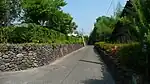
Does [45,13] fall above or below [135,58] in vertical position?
above

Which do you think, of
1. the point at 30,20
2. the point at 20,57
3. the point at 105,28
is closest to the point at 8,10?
the point at 20,57

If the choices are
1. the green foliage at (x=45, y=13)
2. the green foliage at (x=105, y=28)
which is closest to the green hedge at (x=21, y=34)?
the green foliage at (x=45, y=13)

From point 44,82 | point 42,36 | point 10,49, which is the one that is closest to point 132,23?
point 44,82

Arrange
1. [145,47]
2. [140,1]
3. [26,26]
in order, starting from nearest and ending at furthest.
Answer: [145,47]
[140,1]
[26,26]

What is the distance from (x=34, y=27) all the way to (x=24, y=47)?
3893mm

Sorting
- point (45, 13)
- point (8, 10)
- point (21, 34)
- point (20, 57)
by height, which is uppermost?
point (45, 13)

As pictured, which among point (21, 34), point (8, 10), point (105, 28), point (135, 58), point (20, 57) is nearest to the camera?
point (135, 58)

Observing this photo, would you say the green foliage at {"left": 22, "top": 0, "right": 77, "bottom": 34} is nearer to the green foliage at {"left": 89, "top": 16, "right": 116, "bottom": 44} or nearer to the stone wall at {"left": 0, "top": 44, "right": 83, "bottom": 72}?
the stone wall at {"left": 0, "top": 44, "right": 83, "bottom": 72}

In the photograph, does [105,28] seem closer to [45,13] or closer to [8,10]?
[45,13]

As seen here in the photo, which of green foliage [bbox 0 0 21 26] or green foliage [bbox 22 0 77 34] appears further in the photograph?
green foliage [bbox 22 0 77 34]

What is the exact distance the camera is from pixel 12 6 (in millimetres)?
21141

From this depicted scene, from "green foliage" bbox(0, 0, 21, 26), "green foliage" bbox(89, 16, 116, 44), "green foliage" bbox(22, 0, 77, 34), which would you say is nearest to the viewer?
"green foliage" bbox(0, 0, 21, 26)

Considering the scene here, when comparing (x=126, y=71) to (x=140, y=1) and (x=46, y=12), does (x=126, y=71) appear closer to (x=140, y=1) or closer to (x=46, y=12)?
(x=140, y=1)

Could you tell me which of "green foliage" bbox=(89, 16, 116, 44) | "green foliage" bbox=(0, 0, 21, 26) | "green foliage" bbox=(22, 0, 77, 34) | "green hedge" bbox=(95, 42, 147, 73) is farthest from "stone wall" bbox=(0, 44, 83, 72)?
"green foliage" bbox=(89, 16, 116, 44)
